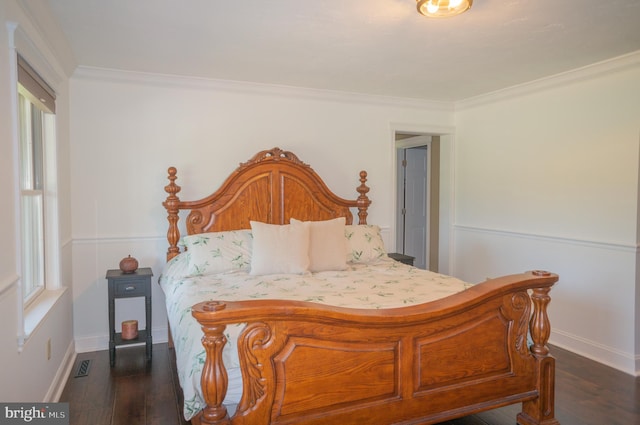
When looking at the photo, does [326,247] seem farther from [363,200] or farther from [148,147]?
[148,147]

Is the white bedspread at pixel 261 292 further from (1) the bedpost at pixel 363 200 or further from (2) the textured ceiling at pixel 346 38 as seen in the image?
(2) the textured ceiling at pixel 346 38

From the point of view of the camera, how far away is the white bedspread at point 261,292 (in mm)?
1886

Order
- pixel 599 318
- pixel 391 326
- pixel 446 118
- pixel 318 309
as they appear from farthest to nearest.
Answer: pixel 446 118 < pixel 599 318 < pixel 391 326 < pixel 318 309

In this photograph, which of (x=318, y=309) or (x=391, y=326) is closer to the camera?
(x=318, y=309)

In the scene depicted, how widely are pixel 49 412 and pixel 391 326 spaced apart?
1.72m

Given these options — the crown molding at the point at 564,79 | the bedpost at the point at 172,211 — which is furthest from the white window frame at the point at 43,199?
the crown molding at the point at 564,79

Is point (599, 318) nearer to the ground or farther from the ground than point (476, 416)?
farther from the ground

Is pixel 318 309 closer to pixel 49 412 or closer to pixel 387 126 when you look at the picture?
pixel 49 412

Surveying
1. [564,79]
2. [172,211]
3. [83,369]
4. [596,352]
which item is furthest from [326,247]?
[564,79]

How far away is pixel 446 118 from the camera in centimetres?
497

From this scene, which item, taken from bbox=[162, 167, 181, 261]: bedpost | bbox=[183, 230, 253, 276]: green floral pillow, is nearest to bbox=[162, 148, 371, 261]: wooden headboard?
bbox=[162, 167, 181, 261]: bedpost

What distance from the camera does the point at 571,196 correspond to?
3.72 metres

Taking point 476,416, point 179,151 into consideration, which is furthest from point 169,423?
point 179,151

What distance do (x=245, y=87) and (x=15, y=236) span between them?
2462 millimetres
